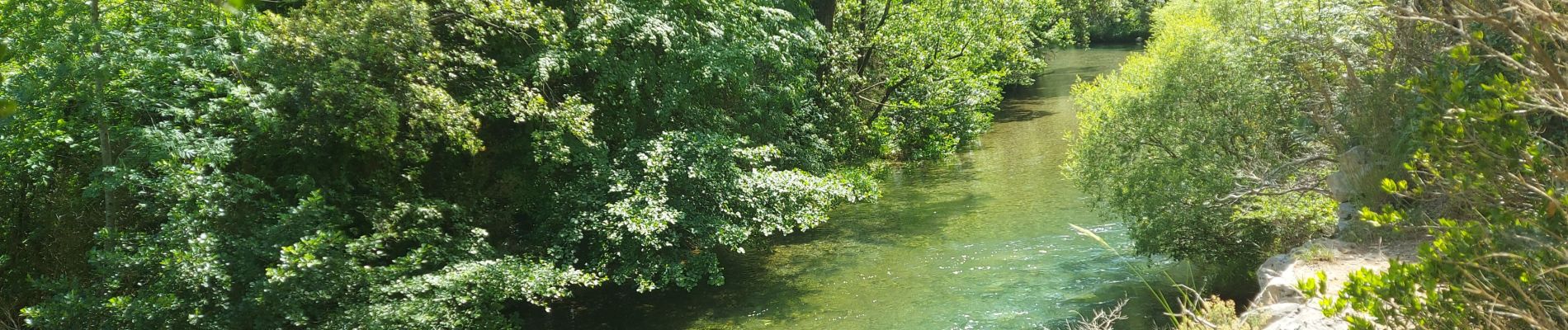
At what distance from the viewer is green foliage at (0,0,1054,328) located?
873 cm

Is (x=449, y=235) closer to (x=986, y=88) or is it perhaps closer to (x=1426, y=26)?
(x=1426, y=26)

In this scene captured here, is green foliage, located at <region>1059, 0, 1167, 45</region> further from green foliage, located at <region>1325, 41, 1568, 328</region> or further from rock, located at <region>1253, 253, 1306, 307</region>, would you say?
green foliage, located at <region>1325, 41, 1568, 328</region>

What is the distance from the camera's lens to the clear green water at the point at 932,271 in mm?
12805

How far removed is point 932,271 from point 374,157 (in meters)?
7.81

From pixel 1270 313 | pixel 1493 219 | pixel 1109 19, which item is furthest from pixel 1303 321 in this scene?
pixel 1109 19

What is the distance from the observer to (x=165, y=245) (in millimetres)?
8828

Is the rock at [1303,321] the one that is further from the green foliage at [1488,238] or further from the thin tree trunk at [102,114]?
the thin tree trunk at [102,114]

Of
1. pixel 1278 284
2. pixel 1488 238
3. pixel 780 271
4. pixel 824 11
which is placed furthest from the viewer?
pixel 824 11

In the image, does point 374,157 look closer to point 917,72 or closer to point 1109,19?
point 917,72

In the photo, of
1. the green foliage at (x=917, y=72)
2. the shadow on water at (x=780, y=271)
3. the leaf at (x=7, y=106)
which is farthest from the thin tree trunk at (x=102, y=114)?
the green foliage at (x=917, y=72)

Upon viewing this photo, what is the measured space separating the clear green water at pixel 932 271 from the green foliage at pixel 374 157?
3.20 feet

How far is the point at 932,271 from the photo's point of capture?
48.2ft

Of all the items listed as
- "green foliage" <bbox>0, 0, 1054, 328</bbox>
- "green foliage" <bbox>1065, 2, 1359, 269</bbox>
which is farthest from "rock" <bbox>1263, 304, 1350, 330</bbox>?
"green foliage" <bbox>0, 0, 1054, 328</bbox>

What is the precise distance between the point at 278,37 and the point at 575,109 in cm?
324
